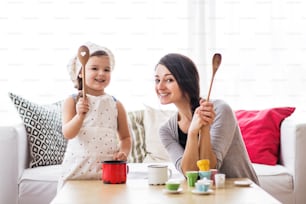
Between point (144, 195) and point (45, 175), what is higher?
point (144, 195)

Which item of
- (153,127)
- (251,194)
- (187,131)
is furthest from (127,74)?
(251,194)

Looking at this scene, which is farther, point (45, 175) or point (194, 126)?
point (45, 175)

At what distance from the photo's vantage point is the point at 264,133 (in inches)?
137

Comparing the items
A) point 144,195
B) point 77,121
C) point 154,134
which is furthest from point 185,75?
point 154,134

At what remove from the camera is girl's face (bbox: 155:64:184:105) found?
2.36 meters

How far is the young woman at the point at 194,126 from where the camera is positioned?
2311mm

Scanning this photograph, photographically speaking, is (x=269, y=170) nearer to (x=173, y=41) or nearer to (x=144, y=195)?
(x=173, y=41)

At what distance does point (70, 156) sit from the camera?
7.91 feet

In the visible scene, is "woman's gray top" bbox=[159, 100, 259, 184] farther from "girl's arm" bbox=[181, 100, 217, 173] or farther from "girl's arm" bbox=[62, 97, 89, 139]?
"girl's arm" bbox=[62, 97, 89, 139]

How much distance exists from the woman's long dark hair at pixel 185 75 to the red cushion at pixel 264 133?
44.8 inches

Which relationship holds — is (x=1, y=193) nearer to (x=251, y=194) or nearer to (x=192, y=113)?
(x=192, y=113)

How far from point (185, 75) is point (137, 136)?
4.15 feet

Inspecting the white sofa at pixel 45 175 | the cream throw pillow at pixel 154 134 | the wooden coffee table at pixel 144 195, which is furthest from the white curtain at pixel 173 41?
the wooden coffee table at pixel 144 195

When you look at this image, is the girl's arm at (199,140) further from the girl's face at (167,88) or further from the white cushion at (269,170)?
the white cushion at (269,170)
